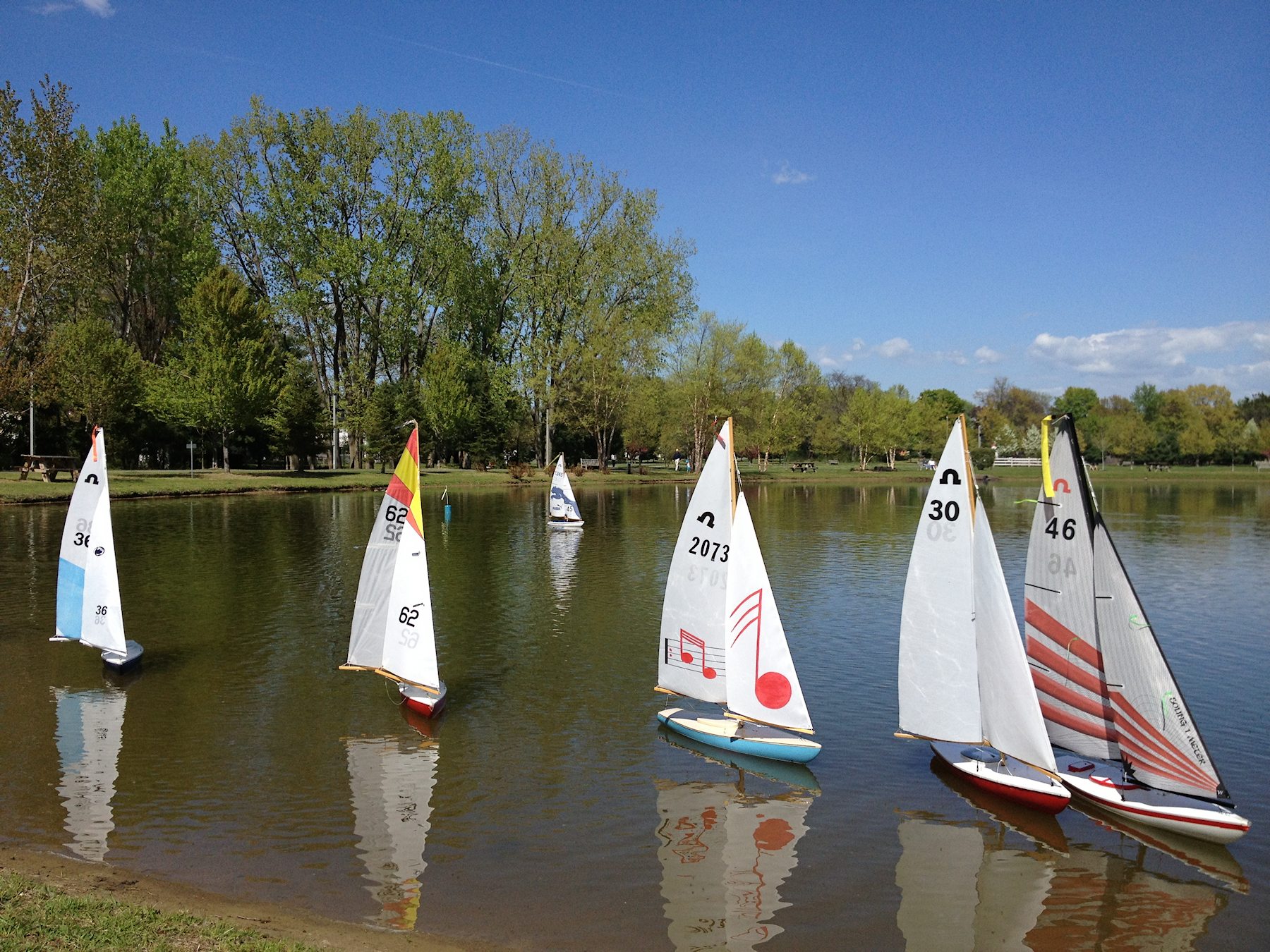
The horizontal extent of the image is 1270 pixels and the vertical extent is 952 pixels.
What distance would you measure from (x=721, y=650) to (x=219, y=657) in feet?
40.2

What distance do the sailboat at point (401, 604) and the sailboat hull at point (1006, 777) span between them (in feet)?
29.3

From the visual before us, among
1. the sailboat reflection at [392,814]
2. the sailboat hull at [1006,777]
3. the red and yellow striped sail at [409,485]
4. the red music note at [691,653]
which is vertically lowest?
the sailboat reflection at [392,814]

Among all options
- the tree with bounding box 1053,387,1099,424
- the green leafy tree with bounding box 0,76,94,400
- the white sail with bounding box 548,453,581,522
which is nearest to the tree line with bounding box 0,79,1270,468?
the green leafy tree with bounding box 0,76,94,400

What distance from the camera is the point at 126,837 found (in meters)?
11.3

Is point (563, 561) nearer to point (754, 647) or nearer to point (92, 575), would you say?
point (92, 575)

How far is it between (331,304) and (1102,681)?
81962 millimetres

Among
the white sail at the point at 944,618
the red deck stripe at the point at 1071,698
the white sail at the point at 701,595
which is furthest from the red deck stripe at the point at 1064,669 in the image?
the white sail at the point at 701,595

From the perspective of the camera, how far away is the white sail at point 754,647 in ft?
47.0

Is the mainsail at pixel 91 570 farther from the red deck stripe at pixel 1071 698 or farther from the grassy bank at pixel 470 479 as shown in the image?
the grassy bank at pixel 470 479

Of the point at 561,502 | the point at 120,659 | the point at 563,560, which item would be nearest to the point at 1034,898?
the point at 120,659

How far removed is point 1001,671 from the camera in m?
12.9

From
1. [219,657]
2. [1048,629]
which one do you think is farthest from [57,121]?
[1048,629]

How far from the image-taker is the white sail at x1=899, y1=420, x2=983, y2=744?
43.4 feet

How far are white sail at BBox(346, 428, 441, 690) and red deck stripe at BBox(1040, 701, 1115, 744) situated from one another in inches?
399
